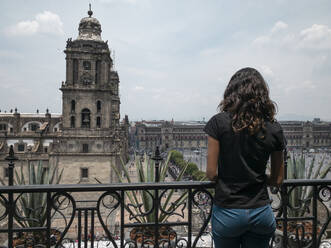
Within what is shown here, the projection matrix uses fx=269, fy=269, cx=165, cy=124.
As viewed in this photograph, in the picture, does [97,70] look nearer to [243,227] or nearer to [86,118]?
[86,118]

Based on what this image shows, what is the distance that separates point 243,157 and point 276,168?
1.35 feet

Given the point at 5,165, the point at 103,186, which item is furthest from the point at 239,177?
the point at 5,165

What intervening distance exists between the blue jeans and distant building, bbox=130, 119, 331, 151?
Answer: 108543 millimetres

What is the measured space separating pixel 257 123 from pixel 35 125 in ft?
155

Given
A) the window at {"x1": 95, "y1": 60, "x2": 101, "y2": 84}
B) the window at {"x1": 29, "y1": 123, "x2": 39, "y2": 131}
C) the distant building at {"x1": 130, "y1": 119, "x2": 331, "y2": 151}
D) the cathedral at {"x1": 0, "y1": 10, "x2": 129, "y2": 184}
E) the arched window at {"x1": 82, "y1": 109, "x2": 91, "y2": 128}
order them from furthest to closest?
the distant building at {"x1": 130, "y1": 119, "x2": 331, "y2": 151}, the window at {"x1": 29, "y1": 123, "x2": 39, "y2": 131}, the arched window at {"x1": 82, "y1": 109, "x2": 91, "y2": 128}, the window at {"x1": 95, "y1": 60, "x2": 101, "y2": 84}, the cathedral at {"x1": 0, "y1": 10, "x2": 129, "y2": 184}

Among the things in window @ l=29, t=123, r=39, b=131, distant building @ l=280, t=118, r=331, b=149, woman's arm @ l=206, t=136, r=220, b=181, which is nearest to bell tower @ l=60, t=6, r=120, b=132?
window @ l=29, t=123, r=39, b=131

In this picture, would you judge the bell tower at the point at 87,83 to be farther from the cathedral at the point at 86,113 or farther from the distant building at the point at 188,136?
the distant building at the point at 188,136

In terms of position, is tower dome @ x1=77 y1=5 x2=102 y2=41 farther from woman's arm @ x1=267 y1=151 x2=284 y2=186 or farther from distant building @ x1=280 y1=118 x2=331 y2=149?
distant building @ x1=280 y1=118 x2=331 y2=149

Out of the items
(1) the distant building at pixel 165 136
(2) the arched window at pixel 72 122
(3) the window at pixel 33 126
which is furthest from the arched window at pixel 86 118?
(1) the distant building at pixel 165 136

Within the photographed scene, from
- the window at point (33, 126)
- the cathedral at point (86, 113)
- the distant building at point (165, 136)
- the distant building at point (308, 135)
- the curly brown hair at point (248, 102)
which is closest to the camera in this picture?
the curly brown hair at point (248, 102)

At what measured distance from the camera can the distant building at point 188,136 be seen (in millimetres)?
112562

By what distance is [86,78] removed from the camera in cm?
2569

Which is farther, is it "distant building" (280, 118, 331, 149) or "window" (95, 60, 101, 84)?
"distant building" (280, 118, 331, 149)

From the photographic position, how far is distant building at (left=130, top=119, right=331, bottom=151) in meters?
113
